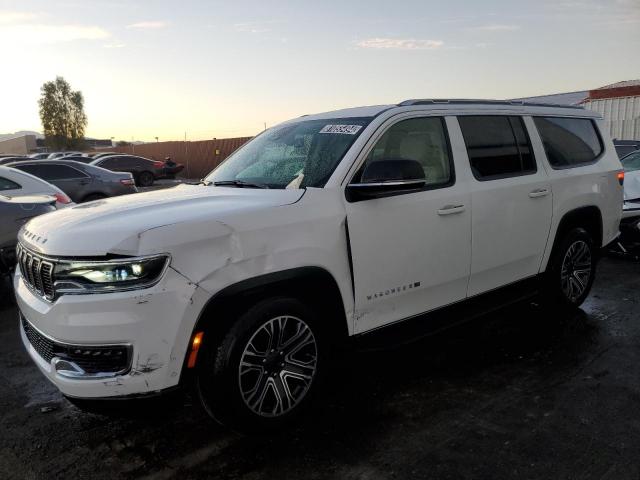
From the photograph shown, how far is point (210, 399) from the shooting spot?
2803mm

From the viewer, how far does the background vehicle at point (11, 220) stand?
595 centimetres

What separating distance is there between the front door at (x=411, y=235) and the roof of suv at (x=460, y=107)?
13 centimetres

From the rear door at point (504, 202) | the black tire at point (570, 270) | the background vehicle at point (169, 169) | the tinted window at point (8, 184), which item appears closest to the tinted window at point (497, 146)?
the rear door at point (504, 202)

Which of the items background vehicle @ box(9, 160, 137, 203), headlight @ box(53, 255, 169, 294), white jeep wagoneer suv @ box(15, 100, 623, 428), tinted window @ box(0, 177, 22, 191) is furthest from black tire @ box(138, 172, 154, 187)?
headlight @ box(53, 255, 169, 294)

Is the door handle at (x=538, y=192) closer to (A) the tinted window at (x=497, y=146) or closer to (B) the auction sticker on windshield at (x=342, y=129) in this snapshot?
(A) the tinted window at (x=497, y=146)

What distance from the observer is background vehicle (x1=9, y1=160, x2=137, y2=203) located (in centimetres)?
1204

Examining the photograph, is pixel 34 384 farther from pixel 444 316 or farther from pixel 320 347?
pixel 444 316

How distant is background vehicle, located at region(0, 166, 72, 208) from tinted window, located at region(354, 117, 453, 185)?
568 cm

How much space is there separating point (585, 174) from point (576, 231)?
51 centimetres

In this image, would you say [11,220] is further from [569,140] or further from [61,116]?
[61,116]

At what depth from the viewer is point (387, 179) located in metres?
3.14

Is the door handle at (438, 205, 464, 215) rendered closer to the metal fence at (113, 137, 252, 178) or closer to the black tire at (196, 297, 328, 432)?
the black tire at (196, 297, 328, 432)

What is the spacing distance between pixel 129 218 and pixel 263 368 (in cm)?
107

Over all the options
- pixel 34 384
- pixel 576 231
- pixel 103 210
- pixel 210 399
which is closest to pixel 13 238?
pixel 34 384
